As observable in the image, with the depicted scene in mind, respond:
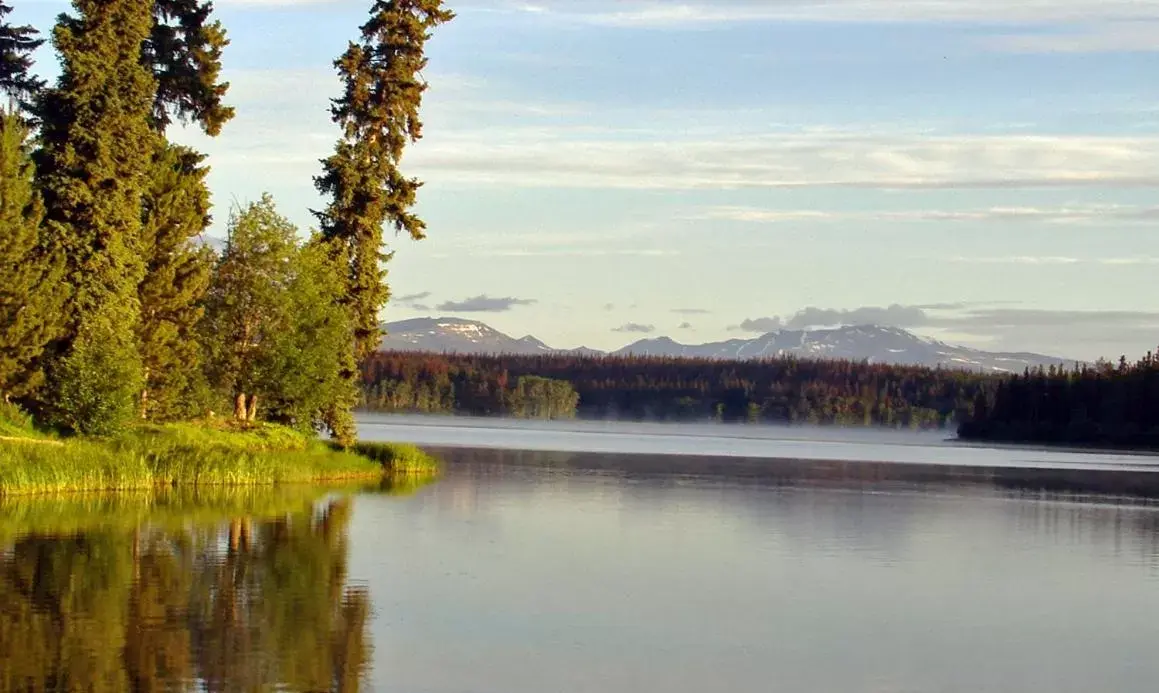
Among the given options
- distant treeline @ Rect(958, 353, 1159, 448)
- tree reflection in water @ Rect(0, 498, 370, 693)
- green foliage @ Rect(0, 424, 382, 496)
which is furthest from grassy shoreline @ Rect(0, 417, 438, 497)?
distant treeline @ Rect(958, 353, 1159, 448)

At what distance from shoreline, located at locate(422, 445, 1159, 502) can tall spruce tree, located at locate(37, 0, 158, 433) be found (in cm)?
2226

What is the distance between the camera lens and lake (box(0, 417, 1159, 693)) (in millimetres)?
21281

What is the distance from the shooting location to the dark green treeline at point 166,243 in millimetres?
51000

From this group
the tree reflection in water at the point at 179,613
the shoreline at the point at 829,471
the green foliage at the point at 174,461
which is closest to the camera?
the tree reflection in water at the point at 179,613

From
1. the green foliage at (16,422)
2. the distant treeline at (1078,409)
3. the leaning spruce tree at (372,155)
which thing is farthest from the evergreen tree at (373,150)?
the distant treeline at (1078,409)

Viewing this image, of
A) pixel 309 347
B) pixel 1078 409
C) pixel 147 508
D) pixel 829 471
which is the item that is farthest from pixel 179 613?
pixel 1078 409

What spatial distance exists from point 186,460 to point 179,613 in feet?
88.8

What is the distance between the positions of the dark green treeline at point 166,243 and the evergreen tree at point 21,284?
0.06 metres

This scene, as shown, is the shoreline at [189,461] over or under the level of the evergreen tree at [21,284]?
under

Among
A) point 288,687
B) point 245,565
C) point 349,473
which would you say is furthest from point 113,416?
point 288,687

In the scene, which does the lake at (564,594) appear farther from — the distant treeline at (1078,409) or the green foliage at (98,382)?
the distant treeline at (1078,409)

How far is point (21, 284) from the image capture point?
162 ft

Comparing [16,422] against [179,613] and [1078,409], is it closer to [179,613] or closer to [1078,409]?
[179,613]

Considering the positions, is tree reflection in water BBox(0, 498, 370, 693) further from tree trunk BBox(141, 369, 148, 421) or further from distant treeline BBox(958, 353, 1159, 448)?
distant treeline BBox(958, 353, 1159, 448)
